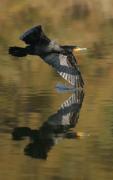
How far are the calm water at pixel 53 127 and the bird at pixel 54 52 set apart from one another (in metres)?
0.32

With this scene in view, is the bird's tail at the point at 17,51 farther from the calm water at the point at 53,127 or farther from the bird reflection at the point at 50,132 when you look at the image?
the bird reflection at the point at 50,132

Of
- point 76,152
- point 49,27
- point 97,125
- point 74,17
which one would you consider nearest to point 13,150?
point 76,152

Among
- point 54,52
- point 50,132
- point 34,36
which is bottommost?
point 50,132

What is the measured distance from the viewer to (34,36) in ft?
38.0

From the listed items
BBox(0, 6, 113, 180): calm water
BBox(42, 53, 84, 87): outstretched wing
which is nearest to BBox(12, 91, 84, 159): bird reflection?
BBox(0, 6, 113, 180): calm water

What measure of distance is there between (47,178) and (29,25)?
15.7m

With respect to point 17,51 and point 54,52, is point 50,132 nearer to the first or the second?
point 17,51

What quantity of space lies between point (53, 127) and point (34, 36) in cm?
248

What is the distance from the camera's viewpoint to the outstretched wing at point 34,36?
1134 centimetres

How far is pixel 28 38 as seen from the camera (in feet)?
38.1

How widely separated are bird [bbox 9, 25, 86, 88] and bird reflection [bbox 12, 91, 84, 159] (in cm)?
74

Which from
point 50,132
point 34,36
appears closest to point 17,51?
point 34,36

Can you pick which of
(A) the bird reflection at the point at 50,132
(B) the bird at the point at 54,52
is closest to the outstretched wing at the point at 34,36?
(B) the bird at the point at 54,52

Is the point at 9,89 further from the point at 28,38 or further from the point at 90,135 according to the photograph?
the point at 90,135
